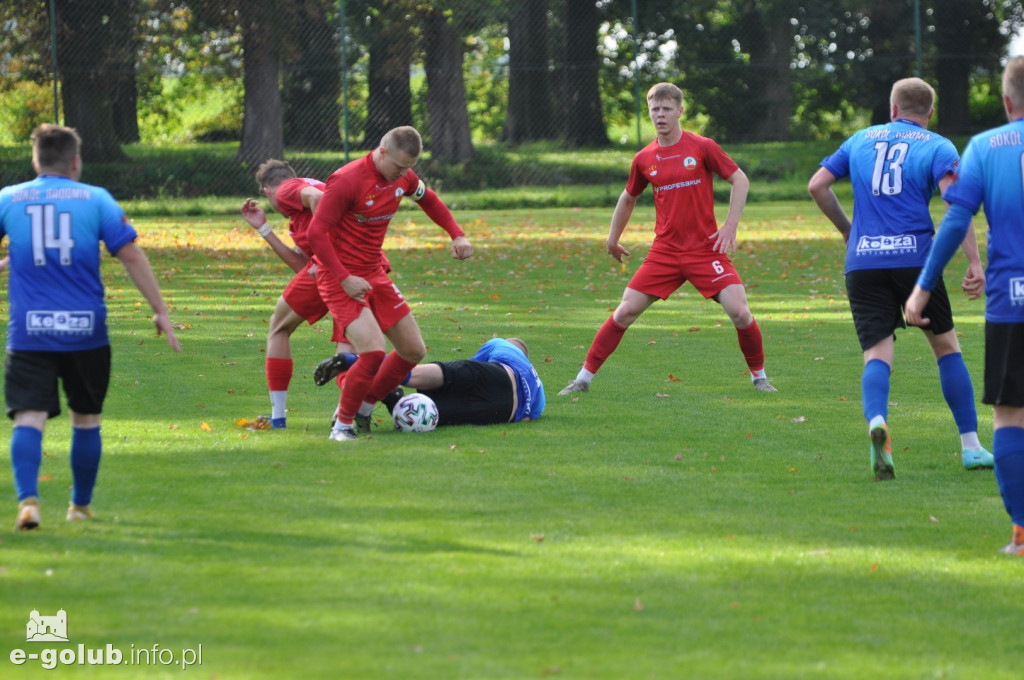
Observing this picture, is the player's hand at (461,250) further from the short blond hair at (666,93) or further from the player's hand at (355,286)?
the short blond hair at (666,93)

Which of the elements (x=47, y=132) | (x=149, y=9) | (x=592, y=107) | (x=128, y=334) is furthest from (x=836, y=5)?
(x=47, y=132)

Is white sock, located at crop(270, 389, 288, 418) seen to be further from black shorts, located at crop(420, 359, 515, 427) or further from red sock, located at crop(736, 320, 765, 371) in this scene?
red sock, located at crop(736, 320, 765, 371)

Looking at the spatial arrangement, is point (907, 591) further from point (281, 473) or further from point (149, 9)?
point (149, 9)

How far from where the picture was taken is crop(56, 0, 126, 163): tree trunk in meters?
26.3

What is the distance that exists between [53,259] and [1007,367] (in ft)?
12.6

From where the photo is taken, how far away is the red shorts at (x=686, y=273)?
9.14m

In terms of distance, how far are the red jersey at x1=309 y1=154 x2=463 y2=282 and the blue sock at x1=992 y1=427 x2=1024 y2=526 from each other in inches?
138

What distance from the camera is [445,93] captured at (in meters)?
29.9

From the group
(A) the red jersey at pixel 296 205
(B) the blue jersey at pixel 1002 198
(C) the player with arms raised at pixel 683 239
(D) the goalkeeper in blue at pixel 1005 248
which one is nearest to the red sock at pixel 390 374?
(A) the red jersey at pixel 296 205

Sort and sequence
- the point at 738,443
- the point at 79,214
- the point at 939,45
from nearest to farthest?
the point at 79,214
the point at 738,443
the point at 939,45

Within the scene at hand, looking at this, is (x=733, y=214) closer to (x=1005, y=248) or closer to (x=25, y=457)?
(x=1005, y=248)

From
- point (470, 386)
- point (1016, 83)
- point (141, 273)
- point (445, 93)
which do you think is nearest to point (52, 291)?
point (141, 273)

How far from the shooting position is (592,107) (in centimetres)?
3112

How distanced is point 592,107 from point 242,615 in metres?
27.6
